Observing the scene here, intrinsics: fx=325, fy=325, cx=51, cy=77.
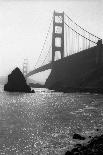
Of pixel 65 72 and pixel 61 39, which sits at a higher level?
pixel 61 39

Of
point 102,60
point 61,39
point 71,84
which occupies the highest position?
point 61,39

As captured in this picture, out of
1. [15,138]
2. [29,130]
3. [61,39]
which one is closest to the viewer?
[15,138]

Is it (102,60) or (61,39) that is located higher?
(61,39)

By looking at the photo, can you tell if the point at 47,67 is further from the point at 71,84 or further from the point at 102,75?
the point at 102,75

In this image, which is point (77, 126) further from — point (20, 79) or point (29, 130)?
point (20, 79)

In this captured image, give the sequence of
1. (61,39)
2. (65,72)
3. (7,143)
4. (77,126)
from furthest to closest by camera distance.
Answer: (61,39), (65,72), (77,126), (7,143)

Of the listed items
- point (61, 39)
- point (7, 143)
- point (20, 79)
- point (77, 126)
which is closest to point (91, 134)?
point (77, 126)

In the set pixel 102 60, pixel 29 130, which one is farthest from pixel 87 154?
pixel 102 60

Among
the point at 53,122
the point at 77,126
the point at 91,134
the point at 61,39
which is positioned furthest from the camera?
the point at 61,39

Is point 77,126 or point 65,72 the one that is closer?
point 77,126
